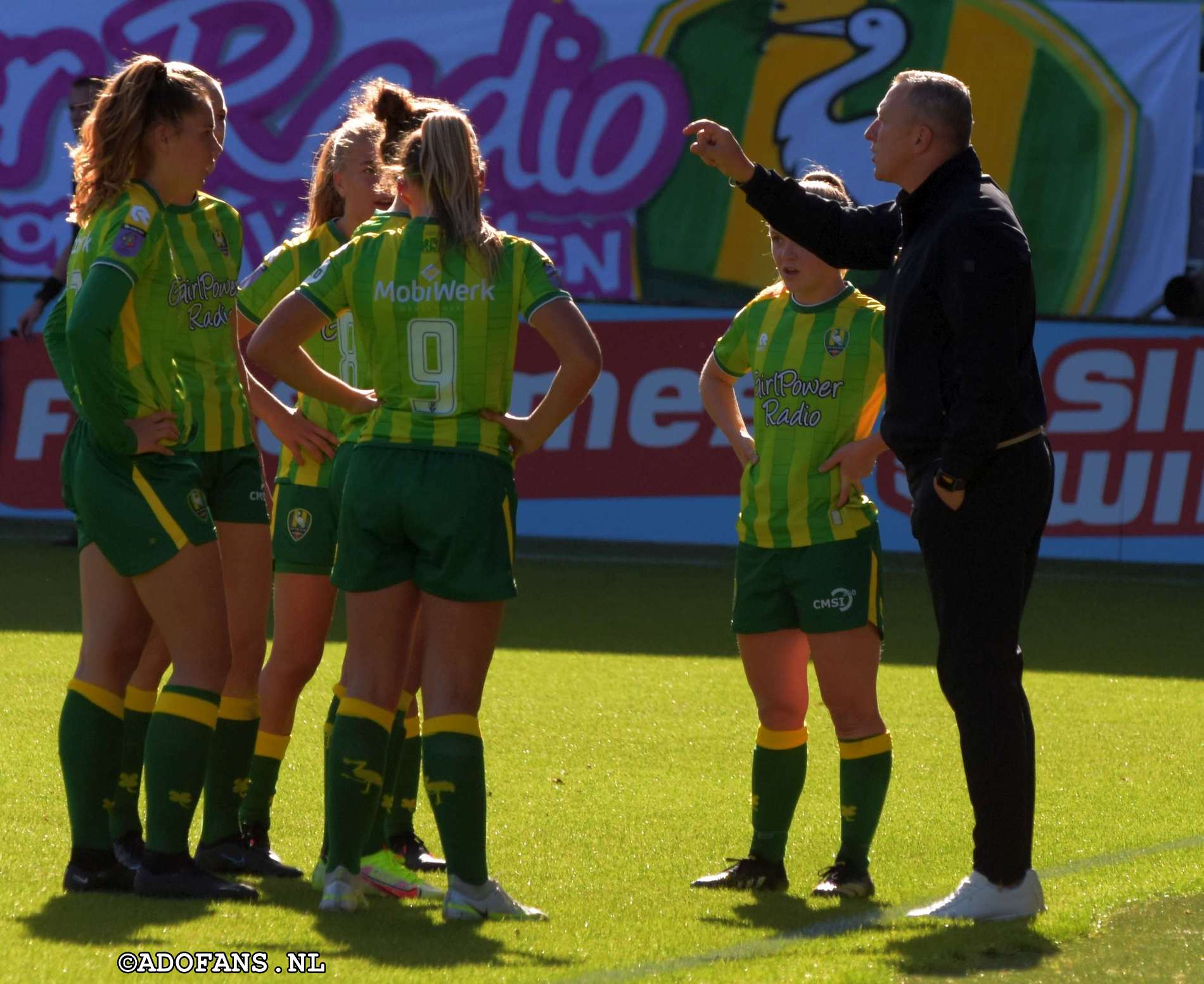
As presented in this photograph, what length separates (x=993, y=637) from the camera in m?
4.07

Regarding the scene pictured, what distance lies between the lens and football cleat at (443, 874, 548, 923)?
4.01 meters

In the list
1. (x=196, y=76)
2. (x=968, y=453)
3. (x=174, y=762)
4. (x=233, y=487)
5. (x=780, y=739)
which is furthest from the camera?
(x=780, y=739)

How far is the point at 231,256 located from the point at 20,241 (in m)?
9.52

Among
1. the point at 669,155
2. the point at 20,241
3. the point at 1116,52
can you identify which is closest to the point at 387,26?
the point at 669,155

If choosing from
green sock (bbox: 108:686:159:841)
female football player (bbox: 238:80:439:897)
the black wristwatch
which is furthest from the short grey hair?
green sock (bbox: 108:686:159:841)

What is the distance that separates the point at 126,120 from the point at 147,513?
89 cm

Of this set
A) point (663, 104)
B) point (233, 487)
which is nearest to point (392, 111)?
point (233, 487)

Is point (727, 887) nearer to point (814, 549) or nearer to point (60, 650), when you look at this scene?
point (814, 549)

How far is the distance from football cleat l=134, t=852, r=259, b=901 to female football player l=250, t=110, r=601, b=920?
0.83 ft

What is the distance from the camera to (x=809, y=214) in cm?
429

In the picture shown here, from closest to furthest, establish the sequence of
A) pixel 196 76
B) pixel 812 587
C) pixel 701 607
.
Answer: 1. pixel 196 76
2. pixel 812 587
3. pixel 701 607

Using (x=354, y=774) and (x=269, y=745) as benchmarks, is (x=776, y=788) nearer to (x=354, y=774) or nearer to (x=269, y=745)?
(x=354, y=774)

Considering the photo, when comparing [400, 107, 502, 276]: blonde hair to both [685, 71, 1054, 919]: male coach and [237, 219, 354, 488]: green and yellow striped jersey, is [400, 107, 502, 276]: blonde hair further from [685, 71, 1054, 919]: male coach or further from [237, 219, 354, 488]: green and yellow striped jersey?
[237, 219, 354, 488]: green and yellow striped jersey

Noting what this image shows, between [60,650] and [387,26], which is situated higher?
[387,26]
